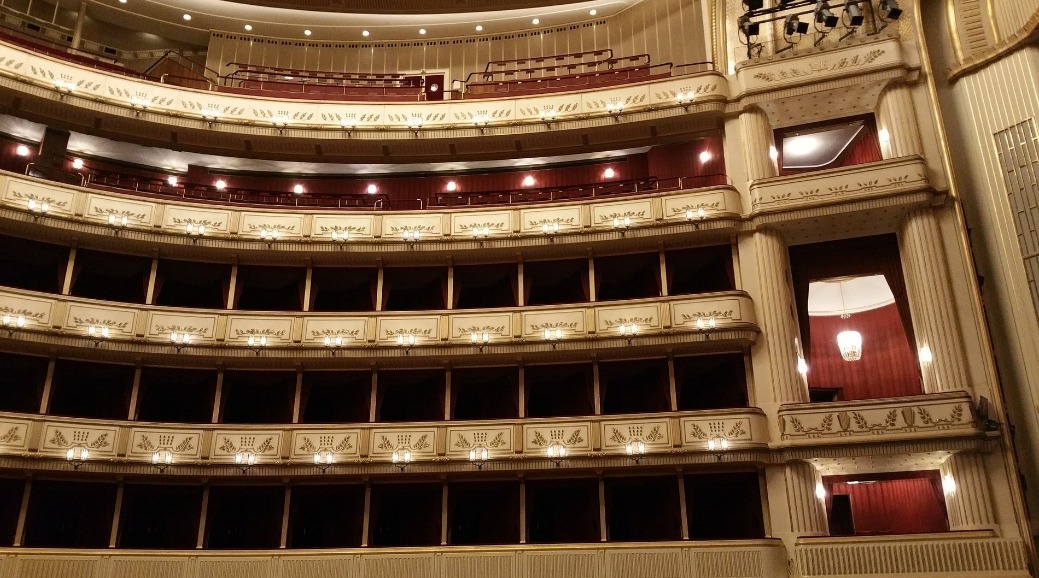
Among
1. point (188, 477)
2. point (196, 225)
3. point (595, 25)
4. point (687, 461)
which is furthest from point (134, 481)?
point (595, 25)

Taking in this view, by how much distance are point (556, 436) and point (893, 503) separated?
21.2 ft

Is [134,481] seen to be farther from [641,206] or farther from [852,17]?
[852,17]

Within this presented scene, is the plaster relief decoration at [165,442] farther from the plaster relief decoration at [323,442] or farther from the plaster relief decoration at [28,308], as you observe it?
the plaster relief decoration at [28,308]

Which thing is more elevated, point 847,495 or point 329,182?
point 329,182

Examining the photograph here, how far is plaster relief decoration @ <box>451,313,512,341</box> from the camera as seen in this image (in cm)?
1444

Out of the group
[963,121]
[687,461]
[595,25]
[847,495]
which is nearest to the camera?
[687,461]

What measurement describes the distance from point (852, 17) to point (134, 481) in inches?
573

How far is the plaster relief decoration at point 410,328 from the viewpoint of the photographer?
47.6 ft

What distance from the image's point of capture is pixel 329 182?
1775 centimetres

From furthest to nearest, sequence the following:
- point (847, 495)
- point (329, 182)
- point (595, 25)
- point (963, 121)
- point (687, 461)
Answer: point (595, 25)
point (329, 182)
point (847, 495)
point (963, 121)
point (687, 461)

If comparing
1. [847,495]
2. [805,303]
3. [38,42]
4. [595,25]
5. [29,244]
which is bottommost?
[847,495]

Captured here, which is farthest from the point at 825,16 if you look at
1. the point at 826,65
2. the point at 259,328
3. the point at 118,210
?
the point at 118,210

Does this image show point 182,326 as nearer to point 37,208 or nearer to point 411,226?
point 37,208

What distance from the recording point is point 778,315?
44.1 ft
